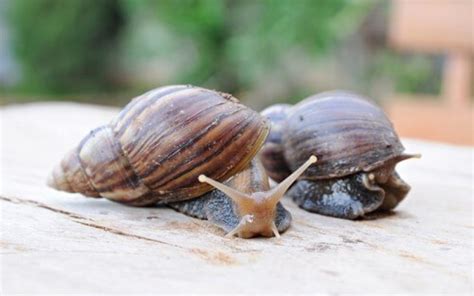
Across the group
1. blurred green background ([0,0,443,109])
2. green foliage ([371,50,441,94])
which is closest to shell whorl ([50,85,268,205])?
blurred green background ([0,0,443,109])

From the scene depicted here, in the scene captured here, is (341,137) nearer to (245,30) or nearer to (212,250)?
(212,250)

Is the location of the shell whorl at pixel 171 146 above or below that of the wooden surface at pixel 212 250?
above

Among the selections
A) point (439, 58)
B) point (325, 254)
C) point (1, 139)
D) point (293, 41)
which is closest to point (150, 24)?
point (293, 41)

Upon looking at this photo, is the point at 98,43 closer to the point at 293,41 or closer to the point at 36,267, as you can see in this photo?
the point at 293,41

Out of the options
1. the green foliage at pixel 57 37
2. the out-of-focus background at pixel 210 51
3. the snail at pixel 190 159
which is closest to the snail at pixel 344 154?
the snail at pixel 190 159

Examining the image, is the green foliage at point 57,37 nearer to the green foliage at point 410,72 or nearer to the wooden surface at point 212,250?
the green foliage at point 410,72

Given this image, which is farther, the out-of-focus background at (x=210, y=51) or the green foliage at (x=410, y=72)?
the green foliage at (x=410, y=72)

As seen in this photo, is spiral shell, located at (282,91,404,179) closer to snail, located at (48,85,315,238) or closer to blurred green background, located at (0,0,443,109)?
snail, located at (48,85,315,238)
